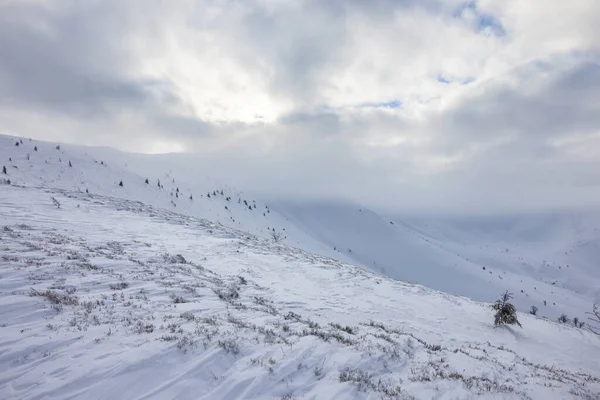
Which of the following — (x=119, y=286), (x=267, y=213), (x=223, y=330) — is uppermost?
(x=267, y=213)

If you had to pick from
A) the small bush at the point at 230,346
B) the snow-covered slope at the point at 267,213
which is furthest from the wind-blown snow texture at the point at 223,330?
the snow-covered slope at the point at 267,213

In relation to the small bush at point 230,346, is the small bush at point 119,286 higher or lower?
lower

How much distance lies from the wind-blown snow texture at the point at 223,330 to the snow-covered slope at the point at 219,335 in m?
0.04

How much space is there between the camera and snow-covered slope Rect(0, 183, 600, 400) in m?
6.34

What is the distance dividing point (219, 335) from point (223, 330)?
1.47ft

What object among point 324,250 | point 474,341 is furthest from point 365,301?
point 324,250

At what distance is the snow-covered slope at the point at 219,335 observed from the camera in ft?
20.8

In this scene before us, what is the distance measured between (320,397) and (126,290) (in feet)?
27.8

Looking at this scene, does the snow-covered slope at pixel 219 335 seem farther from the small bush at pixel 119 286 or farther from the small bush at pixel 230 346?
the small bush at pixel 119 286

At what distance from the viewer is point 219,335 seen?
810 centimetres

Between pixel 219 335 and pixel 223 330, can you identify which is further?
pixel 223 330

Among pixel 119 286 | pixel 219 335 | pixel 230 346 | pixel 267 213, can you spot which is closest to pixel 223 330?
pixel 219 335

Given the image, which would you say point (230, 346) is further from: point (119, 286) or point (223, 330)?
point (119, 286)

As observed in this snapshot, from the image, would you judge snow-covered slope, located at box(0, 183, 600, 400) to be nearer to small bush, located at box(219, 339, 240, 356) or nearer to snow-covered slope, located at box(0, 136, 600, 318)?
small bush, located at box(219, 339, 240, 356)
